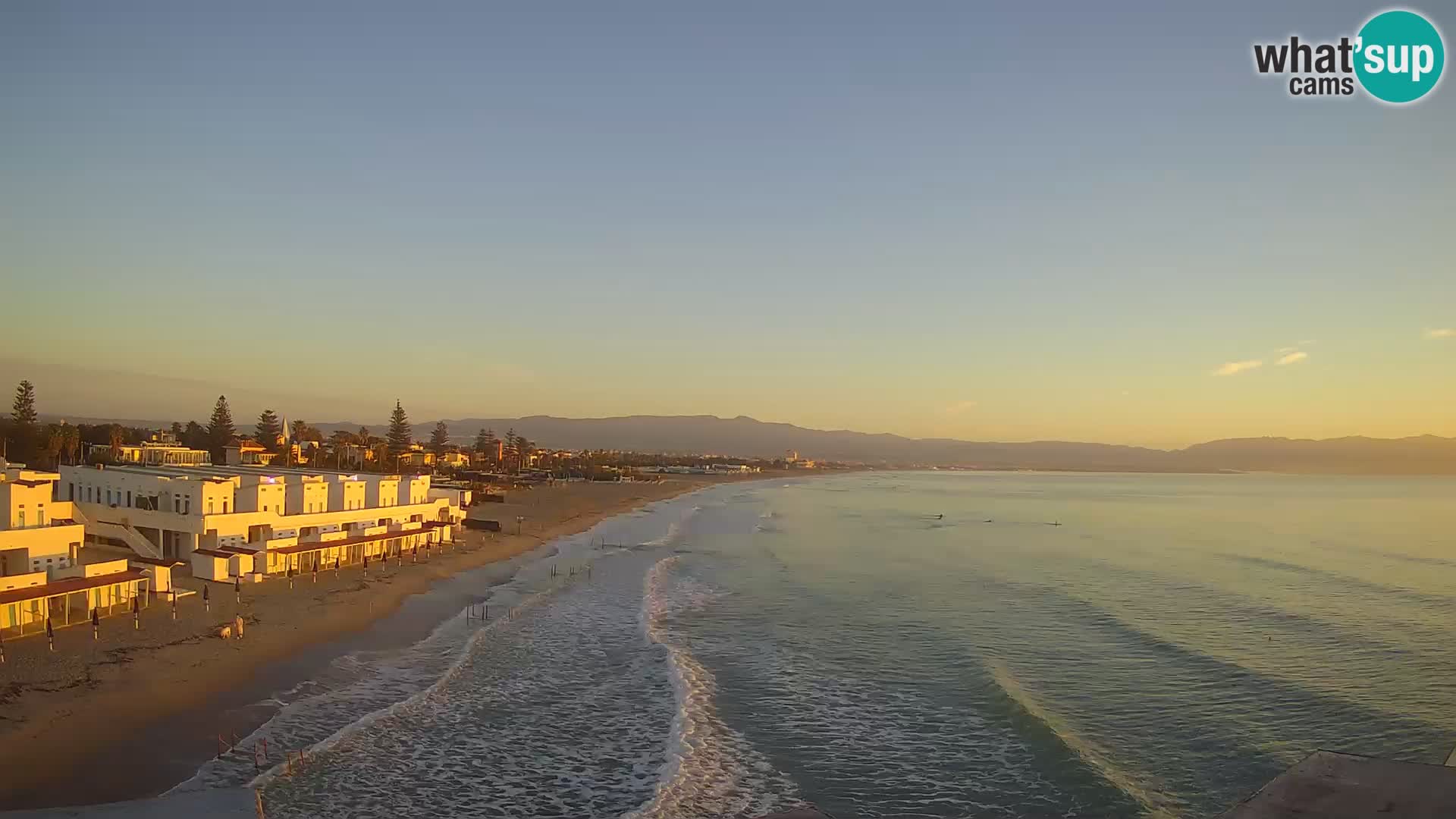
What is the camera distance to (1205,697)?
2134cm

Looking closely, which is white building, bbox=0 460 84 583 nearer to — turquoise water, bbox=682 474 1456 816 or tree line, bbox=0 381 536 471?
turquoise water, bbox=682 474 1456 816

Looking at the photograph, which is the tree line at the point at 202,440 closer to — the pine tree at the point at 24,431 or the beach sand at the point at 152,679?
the pine tree at the point at 24,431

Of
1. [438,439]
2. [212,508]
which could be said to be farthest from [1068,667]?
[438,439]

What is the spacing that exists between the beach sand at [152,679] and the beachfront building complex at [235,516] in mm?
1167

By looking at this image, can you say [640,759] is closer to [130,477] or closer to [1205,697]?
[1205,697]

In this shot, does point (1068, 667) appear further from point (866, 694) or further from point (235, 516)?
point (235, 516)

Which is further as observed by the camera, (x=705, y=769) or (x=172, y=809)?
(x=705, y=769)

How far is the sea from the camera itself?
49.6 ft

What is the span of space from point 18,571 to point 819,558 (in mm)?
35847

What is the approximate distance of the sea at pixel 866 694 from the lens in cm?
1512

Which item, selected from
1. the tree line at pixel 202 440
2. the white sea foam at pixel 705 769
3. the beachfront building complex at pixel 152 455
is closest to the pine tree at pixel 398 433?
the tree line at pixel 202 440

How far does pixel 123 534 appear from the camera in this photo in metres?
31.6

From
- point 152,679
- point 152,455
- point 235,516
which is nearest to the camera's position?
point 152,679

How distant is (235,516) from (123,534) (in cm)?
409
